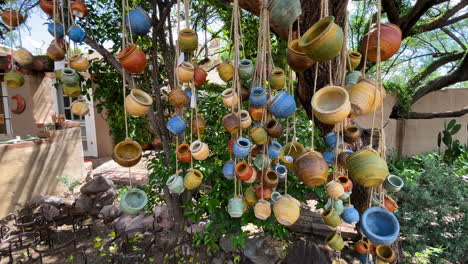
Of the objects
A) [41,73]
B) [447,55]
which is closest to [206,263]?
[41,73]

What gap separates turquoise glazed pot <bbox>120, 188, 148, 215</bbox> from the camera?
34.9 inches

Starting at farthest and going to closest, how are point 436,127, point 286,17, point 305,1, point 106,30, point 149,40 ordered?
1. point 436,127
2. point 149,40
3. point 106,30
4. point 305,1
5. point 286,17

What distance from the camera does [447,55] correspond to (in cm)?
483

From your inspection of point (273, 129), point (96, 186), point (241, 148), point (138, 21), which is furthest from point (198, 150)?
point (96, 186)

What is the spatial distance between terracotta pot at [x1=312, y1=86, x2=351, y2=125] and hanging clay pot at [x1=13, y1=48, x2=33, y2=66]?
1.17m

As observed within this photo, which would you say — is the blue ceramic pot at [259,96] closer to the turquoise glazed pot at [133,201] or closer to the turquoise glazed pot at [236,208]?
the turquoise glazed pot at [236,208]

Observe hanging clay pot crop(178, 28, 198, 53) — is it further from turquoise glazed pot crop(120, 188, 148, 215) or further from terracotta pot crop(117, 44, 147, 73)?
turquoise glazed pot crop(120, 188, 148, 215)

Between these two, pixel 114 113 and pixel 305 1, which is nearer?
pixel 305 1

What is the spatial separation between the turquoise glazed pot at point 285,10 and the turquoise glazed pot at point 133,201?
0.74m

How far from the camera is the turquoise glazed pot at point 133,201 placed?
888mm

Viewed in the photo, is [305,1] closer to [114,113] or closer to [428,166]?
[114,113]

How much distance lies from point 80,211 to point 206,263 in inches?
81.2

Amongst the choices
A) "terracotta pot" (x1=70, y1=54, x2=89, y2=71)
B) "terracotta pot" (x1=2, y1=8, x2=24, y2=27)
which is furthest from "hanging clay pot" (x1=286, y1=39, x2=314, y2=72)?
"terracotta pot" (x1=2, y1=8, x2=24, y2=27)

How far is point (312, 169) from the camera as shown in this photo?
66cm
